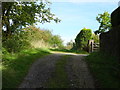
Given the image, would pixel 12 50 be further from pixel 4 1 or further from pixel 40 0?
pixel 40 0

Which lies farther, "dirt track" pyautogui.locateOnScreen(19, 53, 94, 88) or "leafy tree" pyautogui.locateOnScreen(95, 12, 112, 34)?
"leafy tree" pyautogui.locateOnScreen(95, 12, 112, 34)

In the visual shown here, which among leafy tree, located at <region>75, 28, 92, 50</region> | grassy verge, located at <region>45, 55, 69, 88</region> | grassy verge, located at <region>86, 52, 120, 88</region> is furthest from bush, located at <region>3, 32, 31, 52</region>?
leafy tree, located at <region>75, 28, 92, 50</region>

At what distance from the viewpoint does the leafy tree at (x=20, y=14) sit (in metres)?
11.7

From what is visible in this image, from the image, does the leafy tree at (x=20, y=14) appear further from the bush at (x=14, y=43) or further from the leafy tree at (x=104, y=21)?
the leafy tree at (x=104, y=21)

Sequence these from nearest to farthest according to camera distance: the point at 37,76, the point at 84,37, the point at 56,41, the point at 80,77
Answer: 1. the point at 80,77
2. the point at 37,76
3. the point at 84,37
4. the point at 56,41

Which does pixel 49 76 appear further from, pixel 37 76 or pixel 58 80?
pixel 58 80

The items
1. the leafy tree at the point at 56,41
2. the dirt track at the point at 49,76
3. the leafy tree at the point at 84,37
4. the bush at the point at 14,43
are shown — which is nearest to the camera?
the dirt track at the point at 49,76

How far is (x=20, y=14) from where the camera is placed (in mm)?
11945

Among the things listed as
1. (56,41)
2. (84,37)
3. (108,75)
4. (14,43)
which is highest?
(84,37)

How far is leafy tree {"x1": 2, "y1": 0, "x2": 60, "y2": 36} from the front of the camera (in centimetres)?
1168

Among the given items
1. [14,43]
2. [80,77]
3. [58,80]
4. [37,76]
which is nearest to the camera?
[58,80]

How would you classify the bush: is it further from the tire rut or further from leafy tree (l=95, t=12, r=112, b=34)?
leafy tree (l=95, t=12, r=112, b=34)

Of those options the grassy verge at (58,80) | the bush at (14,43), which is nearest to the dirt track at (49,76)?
the grassy verge at (58,80)

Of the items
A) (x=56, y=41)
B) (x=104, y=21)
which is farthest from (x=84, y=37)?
(x=56, y=41)
